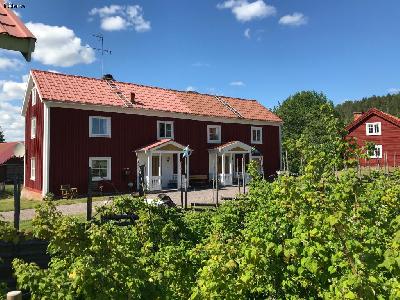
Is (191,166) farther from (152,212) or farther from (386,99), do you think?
(386,99)

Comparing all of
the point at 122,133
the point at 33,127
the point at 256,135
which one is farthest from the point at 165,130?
the point at 256,135

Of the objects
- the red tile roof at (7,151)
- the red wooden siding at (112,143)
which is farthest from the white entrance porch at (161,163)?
the red tile roof at (7,151)

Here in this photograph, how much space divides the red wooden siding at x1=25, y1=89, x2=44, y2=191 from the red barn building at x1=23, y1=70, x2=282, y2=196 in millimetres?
66

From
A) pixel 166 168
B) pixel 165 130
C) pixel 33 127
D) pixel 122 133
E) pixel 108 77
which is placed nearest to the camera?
pixel 122 133

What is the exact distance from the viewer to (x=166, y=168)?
94.2 ft

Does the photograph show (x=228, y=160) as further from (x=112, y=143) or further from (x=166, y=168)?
(x=112, y=143)

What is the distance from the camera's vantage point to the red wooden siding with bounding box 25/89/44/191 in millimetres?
24328

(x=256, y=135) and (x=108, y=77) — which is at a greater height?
(x=108, y=77)

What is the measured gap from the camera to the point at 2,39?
3.60 m

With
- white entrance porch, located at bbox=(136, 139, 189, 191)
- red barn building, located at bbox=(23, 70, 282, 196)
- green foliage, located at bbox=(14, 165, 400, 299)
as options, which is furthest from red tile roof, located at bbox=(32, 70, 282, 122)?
green foliage, located at bbox=(14, 165, 400, 299)

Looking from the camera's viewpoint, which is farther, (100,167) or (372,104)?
(372,104)

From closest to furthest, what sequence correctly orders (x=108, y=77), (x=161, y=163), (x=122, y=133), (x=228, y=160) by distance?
(x=122, y=133), (x=161, y=163), (x=108, y=77), (x=228, y=160)

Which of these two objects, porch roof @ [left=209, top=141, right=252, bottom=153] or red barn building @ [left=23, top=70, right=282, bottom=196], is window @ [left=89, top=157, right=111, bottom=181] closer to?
red barn building @ [left=23, top=70, right=282, bottom=196]

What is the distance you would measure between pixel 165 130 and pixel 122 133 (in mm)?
3756
